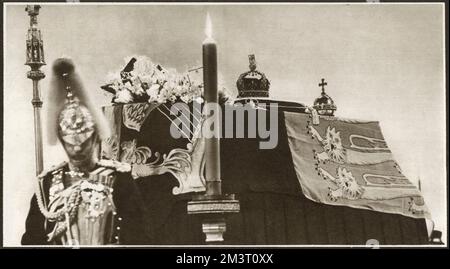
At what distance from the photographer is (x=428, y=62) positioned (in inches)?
246

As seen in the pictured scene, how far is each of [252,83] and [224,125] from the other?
394 mm

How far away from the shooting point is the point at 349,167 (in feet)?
20.5

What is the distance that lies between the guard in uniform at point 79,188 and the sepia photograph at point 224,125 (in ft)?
0.04

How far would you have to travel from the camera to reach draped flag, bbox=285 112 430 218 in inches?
242

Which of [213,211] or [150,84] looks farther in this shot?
[150,84]

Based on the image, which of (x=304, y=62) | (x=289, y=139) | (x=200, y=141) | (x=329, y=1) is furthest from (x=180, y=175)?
(x=329, y=1)

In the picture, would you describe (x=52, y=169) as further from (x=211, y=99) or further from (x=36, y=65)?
(x=211, y=99)

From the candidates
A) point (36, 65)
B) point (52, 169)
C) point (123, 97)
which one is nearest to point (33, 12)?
point (36, 65)

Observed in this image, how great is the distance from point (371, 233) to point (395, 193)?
0.37 metres

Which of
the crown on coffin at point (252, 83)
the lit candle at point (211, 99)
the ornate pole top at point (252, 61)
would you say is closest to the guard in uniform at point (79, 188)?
the lit candle at point (211, 99)

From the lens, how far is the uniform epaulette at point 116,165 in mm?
6137

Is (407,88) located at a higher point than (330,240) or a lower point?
higher

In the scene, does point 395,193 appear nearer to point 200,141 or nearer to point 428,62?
point 428,62
